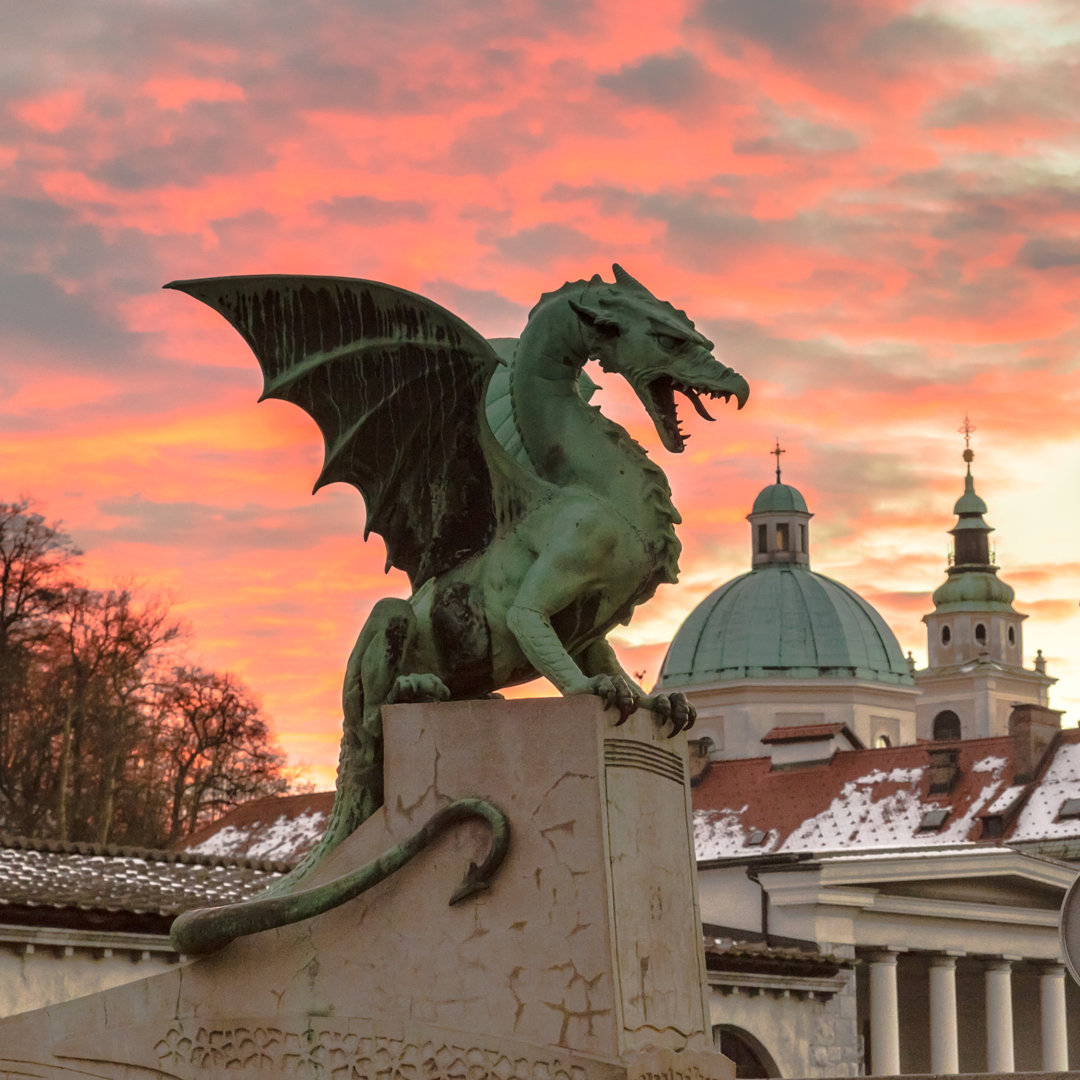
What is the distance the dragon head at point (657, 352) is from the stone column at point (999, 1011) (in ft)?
113

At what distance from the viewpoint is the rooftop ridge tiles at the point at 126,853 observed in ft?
88.2

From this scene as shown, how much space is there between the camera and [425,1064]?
8.37 meters

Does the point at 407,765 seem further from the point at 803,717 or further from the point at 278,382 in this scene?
the point at 803,717

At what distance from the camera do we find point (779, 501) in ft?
323

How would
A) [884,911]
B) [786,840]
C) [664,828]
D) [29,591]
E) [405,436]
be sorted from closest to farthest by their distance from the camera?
[664,828]
[405,436]
[884,911]
[29,591]
[786,840]

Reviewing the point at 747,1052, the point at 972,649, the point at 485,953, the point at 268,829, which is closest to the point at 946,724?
the point at 972,649

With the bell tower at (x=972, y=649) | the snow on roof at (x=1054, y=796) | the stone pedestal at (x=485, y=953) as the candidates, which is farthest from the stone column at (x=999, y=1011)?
the bell tower at (x=972, y=649)

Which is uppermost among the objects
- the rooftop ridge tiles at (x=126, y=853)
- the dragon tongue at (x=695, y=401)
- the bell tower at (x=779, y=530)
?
the bell tower at (x=779, y=530)

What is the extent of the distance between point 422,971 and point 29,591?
1389 inches

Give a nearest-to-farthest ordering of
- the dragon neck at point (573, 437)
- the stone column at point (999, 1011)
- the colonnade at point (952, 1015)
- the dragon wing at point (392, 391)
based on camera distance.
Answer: the dragon neck at point (573, 437) → the dragon wing at point (392, 391) → the colonnade at point (952, 1015) → the stone column at point (999, 1011)

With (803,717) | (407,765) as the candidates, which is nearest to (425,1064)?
(407,765)

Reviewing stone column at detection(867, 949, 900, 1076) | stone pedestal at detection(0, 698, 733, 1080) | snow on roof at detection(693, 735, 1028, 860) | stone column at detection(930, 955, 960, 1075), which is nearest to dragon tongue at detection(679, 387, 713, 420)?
stone pedestal at detection(0, 698, 733, 1080)

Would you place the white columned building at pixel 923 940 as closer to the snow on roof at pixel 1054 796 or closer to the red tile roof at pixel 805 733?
the snow on roof at pixel 1054 796

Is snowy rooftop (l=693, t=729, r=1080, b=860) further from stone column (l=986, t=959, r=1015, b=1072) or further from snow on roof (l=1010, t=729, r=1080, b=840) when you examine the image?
stone column (l=986, t=959, r=1015, b=1072)
